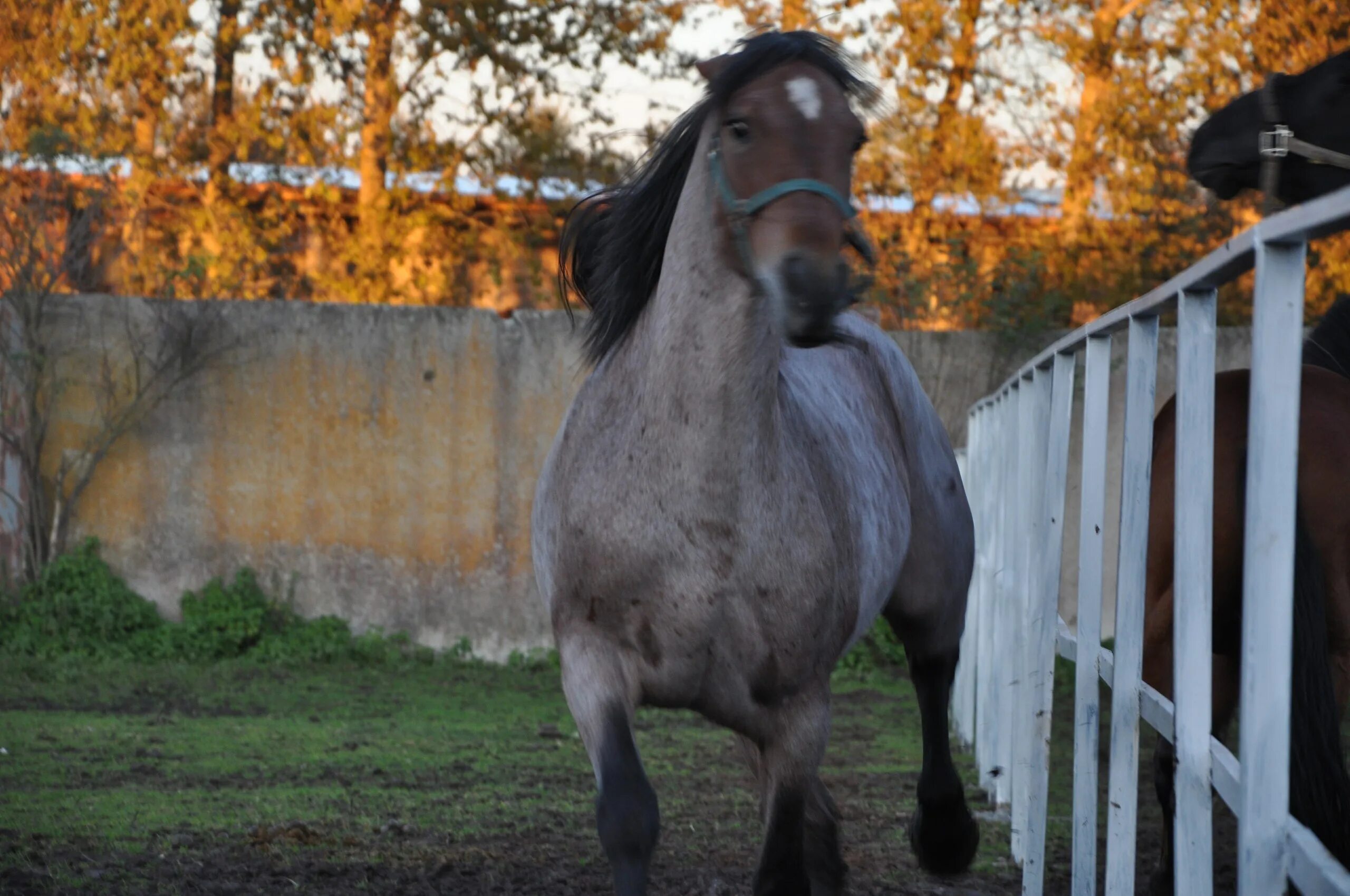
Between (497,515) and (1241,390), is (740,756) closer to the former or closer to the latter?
(1241,390)

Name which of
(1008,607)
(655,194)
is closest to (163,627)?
(1008,607)

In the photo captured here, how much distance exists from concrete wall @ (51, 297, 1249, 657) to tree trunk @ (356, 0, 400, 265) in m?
3.96

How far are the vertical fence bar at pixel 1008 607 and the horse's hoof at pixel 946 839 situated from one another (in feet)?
1.48

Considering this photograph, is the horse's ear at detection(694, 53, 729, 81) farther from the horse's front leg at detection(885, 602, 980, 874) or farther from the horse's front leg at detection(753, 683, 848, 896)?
the horse's front leg at detection(885, 602, 980, 874)

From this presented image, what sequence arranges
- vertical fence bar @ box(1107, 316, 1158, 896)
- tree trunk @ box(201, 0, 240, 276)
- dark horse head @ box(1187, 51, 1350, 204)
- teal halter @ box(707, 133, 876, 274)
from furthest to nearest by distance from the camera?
1. tree trunk @ box(201, 0, 240, 276)
2. dark horse head @ box(1187, 51, 1350, 204)
3. teal halter @ box(707, 133, 876, 274)
4. vertical fence bar @ box(1107, 316, 1158, 896)

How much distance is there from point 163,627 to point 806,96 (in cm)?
719

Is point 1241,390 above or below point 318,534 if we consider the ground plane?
above

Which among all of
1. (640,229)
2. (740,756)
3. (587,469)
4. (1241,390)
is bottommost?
(740,756)

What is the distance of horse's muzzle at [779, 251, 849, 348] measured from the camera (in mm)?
2557

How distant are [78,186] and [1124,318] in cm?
958

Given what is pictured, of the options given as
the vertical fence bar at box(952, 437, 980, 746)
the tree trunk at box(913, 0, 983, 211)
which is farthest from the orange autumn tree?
the vertical fence bar at box(952, 437, 980, 746)

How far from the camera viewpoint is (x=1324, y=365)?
14.0 feet

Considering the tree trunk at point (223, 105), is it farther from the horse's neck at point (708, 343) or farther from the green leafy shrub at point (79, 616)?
the horse's neck at point (708, 343)

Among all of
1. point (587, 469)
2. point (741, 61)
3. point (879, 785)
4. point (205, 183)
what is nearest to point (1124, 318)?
point (741, 61)
